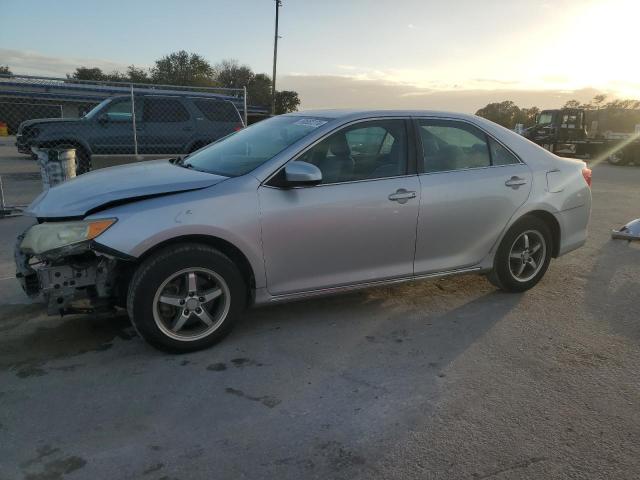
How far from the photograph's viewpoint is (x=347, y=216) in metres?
3.88

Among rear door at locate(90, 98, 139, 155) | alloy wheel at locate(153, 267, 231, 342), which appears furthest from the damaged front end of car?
rear door at locate(90, 98, 139, 155)

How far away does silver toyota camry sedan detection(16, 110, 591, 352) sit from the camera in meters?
3.39

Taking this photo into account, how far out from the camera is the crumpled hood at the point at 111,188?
3428 mm

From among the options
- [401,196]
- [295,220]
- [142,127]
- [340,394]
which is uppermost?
[142,127]

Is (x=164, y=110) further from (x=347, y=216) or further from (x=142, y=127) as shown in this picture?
(x=347, y=216)

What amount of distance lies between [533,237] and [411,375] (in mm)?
2258

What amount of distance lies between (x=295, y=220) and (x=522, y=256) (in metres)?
2.39

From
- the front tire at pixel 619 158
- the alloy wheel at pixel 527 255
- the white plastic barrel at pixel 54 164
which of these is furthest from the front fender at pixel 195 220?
the front tire at pixel 619 158

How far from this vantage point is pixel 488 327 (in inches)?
164

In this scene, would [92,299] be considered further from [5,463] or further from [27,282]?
[5,463]

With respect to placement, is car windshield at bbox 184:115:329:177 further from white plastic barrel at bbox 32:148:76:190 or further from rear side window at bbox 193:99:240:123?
rear side window at bbox 193:99:240:123

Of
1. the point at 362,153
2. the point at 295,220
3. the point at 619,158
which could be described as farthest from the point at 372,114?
the point at 619,158

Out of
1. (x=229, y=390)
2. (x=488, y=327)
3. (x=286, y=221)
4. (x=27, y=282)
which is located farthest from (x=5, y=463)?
(x=488, y=327)

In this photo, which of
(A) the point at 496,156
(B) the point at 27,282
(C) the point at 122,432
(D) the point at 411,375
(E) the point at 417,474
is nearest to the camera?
(E) the point at 417,474
